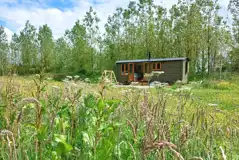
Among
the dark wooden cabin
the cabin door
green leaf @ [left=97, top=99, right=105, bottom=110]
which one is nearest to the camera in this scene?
green leaf @ [left=97, top=99, right=105, bottom=110]

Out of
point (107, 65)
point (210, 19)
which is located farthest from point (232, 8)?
point (107, 65)

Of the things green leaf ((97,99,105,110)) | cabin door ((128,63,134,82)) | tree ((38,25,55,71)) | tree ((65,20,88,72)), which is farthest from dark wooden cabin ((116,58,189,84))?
green leaf ((97,99,105,110))

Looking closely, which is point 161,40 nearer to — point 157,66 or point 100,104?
point 157,66

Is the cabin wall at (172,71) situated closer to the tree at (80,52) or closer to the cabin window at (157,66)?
the cabin window at (157,66)

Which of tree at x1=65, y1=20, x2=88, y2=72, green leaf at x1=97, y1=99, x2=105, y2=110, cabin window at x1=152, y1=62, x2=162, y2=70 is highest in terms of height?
tree at x1=65, y1=20, x2=88, y2=72

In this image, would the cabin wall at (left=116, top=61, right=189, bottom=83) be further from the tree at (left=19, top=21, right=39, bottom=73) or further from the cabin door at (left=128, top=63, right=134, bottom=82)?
the tree at (left=19, top=21, right=39, bottom=73)

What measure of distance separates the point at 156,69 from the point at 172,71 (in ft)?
5.57

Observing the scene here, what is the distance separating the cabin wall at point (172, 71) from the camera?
81.5 feet

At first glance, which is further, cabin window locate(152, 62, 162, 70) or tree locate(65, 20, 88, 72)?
tree locate(65, 20, 88, 72)

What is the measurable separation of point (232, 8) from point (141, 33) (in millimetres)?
10966

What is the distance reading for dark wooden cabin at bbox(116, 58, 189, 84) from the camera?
2494 cm

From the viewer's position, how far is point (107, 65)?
36562mm

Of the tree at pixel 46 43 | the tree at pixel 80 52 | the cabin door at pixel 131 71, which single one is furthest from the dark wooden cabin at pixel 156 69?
the tree at pixel 46 43

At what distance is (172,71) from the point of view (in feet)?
82.8
